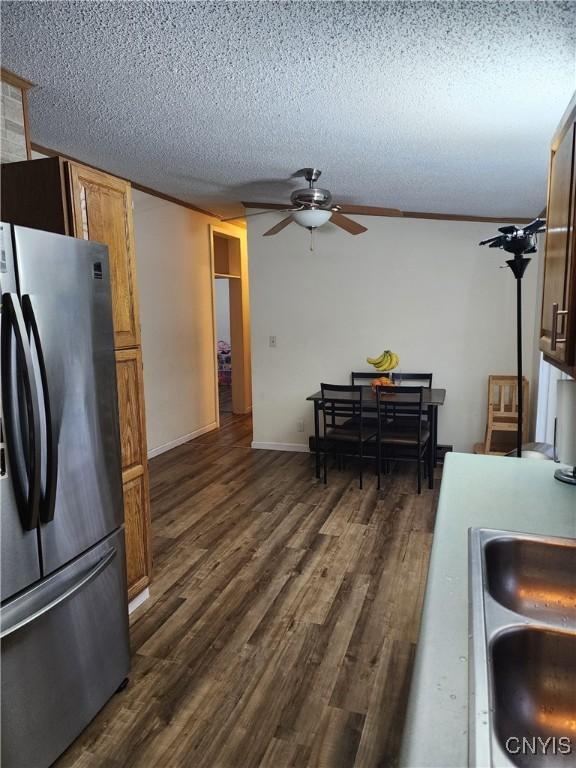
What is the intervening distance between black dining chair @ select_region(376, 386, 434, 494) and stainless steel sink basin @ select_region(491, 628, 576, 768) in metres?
3.05

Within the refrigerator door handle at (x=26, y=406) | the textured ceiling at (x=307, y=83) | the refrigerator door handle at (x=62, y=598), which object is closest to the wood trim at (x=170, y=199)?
the textured ceiling at (x=307, y=83)

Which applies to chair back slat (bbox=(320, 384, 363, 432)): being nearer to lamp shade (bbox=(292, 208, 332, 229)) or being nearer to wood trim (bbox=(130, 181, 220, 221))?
lamp shade (bbox=(292, 208, 332, 229))

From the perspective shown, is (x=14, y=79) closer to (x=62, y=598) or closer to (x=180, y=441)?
(x=62, y=598)

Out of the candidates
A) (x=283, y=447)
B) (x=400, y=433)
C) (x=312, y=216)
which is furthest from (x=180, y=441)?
(x=312, y=216)

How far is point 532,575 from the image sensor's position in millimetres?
1396

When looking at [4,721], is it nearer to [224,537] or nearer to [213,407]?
[224,537]

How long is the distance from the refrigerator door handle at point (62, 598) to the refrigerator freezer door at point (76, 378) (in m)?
0.09

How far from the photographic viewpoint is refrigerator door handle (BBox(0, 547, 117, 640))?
1.47 metres

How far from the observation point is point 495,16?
1.47 meters

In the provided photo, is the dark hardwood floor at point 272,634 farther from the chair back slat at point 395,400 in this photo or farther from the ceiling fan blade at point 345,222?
the ceiling fan blade at point 345,222

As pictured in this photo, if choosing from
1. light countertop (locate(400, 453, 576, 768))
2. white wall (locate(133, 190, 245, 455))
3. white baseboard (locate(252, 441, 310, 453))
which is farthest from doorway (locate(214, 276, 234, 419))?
light countertop (locate(400, 453, 576, 768))

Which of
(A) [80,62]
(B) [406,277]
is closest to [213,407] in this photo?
(B) [406,277]

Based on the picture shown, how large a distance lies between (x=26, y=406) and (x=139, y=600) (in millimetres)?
1526

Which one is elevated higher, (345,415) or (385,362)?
(385,362)
